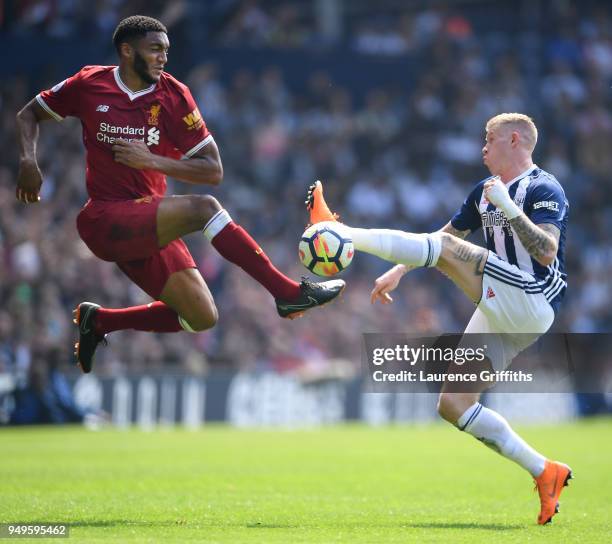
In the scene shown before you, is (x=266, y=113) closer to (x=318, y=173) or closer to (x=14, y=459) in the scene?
(x=318, y=173)

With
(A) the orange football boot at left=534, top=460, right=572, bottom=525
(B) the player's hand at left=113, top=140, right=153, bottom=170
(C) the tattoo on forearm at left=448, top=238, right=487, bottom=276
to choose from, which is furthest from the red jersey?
(A) the orange football boot at left=534, top=460, right=572, bottom=525

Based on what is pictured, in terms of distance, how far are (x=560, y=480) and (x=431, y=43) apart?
19403 millimetres

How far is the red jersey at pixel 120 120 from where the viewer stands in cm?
848

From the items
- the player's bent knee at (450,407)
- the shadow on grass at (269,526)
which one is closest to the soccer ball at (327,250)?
the player's bent knee at (450,407)

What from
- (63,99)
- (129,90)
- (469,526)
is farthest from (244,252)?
(469,526)

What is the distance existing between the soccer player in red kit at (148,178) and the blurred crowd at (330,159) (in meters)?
9.31

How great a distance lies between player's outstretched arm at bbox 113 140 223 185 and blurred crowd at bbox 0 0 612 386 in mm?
9702

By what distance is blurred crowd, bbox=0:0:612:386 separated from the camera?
18.6 m

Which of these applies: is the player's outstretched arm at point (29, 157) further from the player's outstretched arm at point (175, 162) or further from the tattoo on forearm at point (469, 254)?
the tattoo on forearm at point (469, 254)

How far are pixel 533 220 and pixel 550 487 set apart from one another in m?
1.90

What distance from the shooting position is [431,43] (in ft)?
87.0

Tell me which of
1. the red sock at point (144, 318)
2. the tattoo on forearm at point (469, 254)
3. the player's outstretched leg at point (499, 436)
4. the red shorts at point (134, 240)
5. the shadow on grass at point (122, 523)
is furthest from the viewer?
the red sock at point (144, 318)

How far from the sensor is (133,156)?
802 centimetres

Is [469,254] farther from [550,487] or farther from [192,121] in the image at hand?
[192,121]
